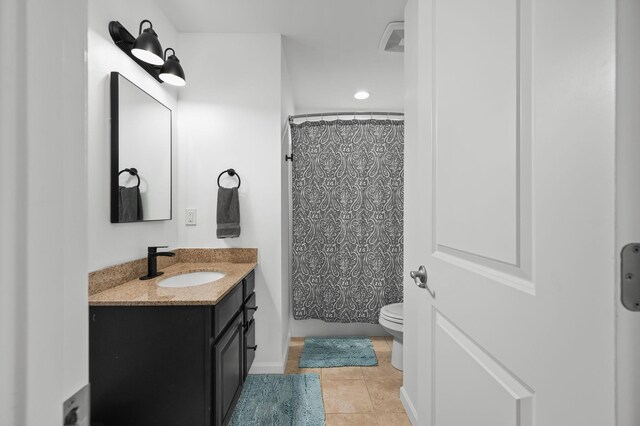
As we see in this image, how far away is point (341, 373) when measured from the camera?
2266 millimetres

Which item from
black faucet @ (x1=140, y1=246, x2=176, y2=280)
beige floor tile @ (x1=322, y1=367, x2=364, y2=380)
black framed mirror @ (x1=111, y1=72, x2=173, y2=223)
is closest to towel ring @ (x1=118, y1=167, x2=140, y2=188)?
black framed mirror @ (x1=111, y1=72, x2=173, y2=223)

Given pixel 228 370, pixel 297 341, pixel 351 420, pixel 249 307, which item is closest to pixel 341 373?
pixel 351 420

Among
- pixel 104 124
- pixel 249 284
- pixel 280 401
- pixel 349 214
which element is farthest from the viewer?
pixel 349 214

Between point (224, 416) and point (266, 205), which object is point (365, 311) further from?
point (224, 416)

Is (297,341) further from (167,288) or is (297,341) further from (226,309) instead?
(167,288)

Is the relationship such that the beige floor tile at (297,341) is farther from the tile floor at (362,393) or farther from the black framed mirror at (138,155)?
the black framed mirror at (138,155)

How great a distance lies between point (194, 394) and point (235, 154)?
1.51 meters

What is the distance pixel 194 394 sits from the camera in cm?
132

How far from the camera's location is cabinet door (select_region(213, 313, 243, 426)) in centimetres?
138

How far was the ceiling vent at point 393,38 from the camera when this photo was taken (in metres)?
2.11

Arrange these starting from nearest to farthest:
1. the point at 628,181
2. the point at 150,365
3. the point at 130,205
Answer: the point at 628,181 < the point at 150,365 < the point at 130,205

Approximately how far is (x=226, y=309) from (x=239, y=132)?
1.28 meters

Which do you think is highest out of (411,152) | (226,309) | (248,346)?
(411,152)

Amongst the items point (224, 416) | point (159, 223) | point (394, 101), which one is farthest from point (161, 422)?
point (394, 101)
